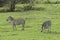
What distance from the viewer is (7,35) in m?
20.6

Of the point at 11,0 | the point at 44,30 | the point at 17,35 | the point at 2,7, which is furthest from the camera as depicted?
the point at 2,7

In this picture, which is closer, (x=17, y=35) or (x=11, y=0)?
(x=17, y=35)

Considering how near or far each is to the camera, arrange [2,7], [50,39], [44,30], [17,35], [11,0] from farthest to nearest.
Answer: [2,7], [11,0], [44,30], [17,35], [50,39]

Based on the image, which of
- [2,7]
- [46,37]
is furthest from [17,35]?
[2,7]

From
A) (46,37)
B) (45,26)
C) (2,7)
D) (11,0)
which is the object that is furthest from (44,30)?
(2,7)

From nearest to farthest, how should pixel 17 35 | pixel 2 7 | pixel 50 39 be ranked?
1. pixel 50 39
2. pixel 17 35
3. pixel 2 7

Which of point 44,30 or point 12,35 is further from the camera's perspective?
point 44,30

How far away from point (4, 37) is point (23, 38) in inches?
62.5

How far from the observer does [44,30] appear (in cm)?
2231

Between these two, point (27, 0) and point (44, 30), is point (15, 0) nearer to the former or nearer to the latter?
point (27, 0)

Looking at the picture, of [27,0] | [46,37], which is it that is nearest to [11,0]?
[27,0]

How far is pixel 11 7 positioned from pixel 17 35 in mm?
28676

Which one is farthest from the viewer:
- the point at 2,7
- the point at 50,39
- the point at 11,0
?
the point at 2,7

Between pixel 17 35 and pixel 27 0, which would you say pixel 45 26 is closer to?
pixel 17 35
